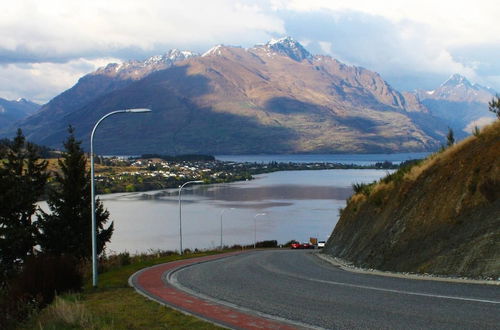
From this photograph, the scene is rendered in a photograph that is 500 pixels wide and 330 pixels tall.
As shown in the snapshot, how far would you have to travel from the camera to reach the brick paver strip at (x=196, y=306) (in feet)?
40.7

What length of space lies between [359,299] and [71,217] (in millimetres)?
33584

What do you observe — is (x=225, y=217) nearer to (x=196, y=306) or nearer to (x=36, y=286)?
(x=36, y=286)

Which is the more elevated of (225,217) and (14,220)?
(14,220)

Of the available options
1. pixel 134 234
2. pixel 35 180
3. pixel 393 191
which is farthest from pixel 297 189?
pixel 393 191

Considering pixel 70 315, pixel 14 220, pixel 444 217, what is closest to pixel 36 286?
pixel 70 315

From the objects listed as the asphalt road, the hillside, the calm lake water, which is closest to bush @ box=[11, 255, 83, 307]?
the asphalt road

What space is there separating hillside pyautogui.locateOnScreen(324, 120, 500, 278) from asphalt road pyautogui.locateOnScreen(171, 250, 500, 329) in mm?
1524

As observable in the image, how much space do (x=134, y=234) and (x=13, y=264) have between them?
144 ft

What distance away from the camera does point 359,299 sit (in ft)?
48.4

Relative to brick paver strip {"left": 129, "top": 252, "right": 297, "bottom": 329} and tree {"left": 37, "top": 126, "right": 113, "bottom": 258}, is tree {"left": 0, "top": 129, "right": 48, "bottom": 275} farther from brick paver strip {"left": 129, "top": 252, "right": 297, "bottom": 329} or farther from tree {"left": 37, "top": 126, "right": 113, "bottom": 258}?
brick paver strip {"left": 129, "top": 252, "right": 297, "bottom": 329}

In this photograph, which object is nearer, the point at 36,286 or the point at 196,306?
the point at 196,306

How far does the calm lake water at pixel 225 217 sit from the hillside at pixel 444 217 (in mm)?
47068

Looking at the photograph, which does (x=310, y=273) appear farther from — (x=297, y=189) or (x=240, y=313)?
(x=297, y=189)

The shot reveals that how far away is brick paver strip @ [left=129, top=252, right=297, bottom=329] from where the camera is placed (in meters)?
12.4
